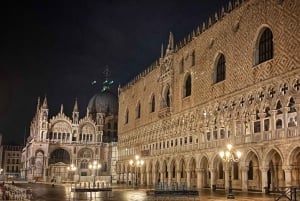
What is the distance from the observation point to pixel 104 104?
8625 cm

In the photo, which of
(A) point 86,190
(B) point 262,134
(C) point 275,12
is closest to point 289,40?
(C) point 275,12

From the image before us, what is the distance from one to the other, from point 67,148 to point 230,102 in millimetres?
44140

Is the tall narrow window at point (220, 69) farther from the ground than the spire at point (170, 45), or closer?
closer

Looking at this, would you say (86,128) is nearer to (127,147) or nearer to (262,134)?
(127,147)

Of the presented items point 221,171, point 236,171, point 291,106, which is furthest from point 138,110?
point 291,106

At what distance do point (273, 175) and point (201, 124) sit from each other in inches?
370

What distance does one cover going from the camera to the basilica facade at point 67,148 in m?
69.1

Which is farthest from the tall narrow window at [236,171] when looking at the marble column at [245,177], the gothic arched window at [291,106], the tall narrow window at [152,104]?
the tall narrow window at [152,104]

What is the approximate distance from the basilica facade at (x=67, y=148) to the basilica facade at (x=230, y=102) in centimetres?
1929

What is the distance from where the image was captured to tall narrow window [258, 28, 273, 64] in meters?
30.4

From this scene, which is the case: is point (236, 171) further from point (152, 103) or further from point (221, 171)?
point (152, 103)

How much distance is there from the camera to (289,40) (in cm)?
2750

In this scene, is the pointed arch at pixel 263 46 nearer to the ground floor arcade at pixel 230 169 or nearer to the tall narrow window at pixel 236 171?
the ground floor arcade at pixel 230 169

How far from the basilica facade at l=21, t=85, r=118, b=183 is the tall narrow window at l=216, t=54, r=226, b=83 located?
114 feet
